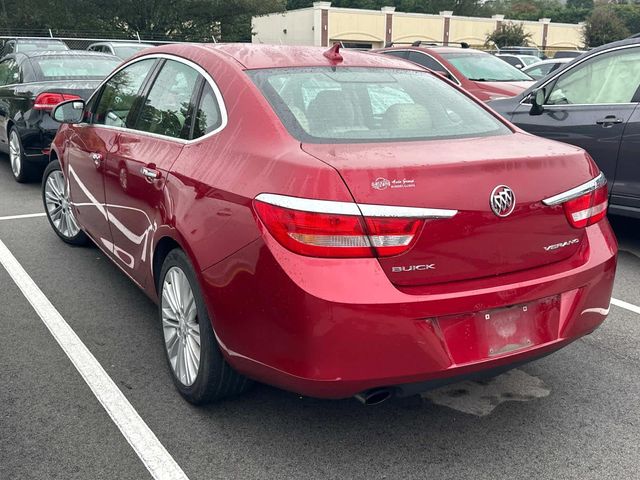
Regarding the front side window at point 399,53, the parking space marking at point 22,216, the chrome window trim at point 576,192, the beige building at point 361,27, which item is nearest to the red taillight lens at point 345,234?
the chrome window trim at point 576,192

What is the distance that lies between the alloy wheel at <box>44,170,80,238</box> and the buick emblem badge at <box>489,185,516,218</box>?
3.80 metres

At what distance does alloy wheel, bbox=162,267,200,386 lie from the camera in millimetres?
3128

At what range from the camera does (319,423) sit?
3100 millimetres

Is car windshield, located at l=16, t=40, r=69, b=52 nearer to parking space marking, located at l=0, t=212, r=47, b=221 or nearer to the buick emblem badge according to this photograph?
parking space marking, located at l=0, t=212, r=47, b=221

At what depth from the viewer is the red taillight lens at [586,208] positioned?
9.46 ft

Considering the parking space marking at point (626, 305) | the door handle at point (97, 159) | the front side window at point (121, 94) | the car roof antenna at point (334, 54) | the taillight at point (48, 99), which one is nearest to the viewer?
the car roof antenna at point (334, 54)

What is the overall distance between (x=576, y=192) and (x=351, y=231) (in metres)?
1.09

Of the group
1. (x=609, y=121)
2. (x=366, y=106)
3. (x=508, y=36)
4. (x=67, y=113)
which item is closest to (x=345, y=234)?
(x=366, y=106)

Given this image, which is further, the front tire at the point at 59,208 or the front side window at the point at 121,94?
the front tire at the point at 59,208

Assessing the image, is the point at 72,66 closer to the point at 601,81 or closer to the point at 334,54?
the point at 334,54

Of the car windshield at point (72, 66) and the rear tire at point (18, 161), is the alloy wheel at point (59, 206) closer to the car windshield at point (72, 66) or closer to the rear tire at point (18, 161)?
the rear tire at point (18, 161)

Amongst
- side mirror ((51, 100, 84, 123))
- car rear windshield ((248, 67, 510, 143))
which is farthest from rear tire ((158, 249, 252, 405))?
side mirror ((51, 100, 84, 123))

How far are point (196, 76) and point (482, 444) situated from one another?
222cm

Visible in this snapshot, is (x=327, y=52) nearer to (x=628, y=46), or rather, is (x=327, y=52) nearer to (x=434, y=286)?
A: (x=434, y=286)
